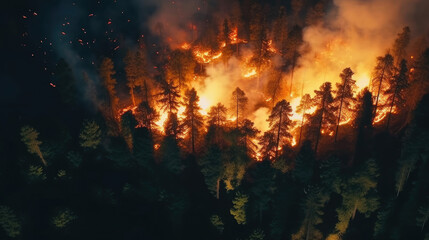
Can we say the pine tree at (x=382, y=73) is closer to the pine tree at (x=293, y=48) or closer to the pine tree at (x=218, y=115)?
the pine tree at (x=293, y=48)

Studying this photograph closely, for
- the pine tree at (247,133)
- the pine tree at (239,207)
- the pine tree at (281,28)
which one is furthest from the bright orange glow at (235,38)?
the pine tree at (239,207)

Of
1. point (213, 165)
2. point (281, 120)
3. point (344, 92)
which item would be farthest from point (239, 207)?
point (344, 92)

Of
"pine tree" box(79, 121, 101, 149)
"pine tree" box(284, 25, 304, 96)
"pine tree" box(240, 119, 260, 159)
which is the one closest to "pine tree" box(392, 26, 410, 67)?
"pine tree" box(284, 25, 304, 96)

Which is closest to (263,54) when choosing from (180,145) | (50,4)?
(180,145)

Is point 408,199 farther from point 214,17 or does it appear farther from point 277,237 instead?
point 214,17

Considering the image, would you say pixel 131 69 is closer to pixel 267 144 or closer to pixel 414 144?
pixel 267 144
